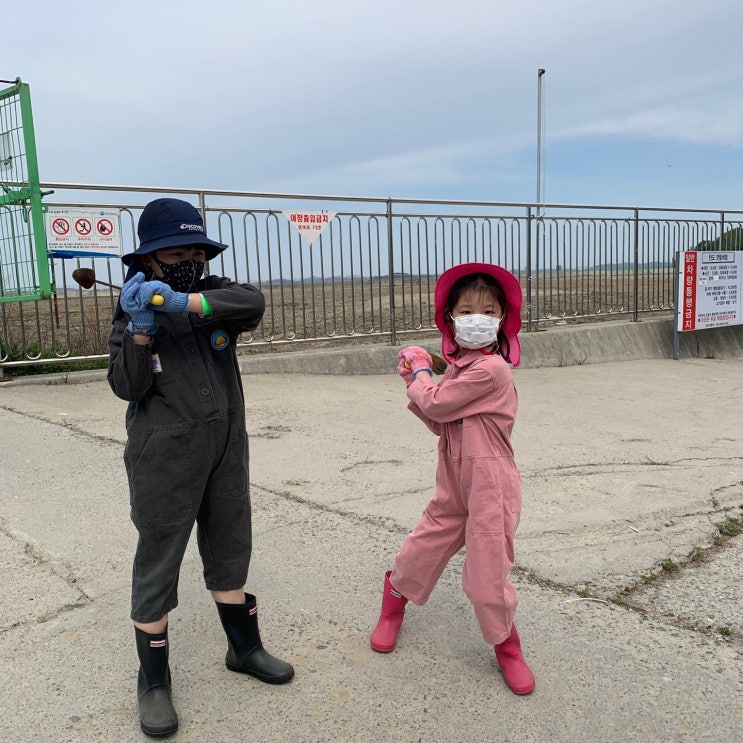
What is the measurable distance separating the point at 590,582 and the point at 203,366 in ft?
5.95

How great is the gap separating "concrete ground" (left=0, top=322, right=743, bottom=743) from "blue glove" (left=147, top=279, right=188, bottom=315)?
1203mm

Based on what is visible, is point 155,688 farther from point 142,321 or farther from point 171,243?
point 171,243

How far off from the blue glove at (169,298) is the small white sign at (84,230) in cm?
452

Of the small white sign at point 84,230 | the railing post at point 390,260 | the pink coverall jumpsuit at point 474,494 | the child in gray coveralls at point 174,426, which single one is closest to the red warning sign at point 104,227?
the small white sign at point 84,230

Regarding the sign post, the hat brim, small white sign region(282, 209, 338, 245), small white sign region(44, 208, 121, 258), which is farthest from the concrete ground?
the sign post

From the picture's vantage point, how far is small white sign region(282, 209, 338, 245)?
7.76 meters

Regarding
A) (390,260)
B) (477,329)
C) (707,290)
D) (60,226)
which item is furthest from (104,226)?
(707,290)

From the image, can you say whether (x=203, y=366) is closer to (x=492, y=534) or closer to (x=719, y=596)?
(x=492, y=534)

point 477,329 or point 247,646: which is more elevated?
point 477,329

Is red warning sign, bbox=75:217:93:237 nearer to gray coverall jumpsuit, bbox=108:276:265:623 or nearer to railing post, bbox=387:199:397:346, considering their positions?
railing post, bbox=387:199:397:346

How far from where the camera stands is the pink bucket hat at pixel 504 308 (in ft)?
8.09

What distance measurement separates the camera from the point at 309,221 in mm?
7855

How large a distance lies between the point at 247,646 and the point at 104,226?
5.21 metres

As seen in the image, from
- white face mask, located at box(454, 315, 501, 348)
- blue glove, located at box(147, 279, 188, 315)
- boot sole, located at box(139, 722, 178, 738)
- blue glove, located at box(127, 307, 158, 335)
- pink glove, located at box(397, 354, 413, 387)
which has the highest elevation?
blue glove, located at box(147, 279, 188, 315)
